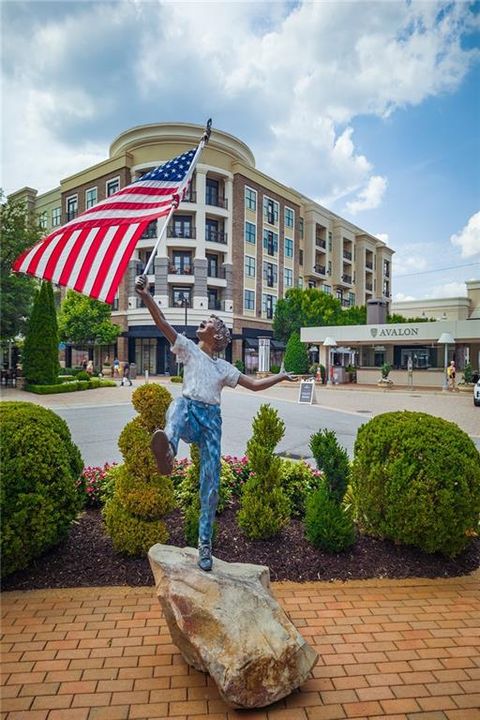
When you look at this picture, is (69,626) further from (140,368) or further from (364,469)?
(140,368)

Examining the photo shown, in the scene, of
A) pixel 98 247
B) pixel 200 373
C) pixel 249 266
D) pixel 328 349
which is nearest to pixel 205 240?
pixel 249 266

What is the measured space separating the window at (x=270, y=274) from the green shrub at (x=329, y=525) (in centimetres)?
4153

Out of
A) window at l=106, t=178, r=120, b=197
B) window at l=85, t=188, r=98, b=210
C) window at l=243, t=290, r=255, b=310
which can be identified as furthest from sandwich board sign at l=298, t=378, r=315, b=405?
window at l=85, t=188, r=98, b=210

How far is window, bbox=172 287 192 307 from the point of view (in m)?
39.4

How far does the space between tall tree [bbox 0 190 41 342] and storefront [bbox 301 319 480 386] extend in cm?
1967

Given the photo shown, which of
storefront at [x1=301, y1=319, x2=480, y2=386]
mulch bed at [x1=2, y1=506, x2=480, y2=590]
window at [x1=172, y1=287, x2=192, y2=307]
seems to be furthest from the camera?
window at [x1=172, y1=287, x2=192, y2=307]

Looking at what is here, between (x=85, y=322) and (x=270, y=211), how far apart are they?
21.7 meters

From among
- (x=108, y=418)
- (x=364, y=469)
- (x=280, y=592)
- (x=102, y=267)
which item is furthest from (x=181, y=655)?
(x=108, y=418)

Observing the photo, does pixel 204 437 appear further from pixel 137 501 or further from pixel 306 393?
pixel 306 393

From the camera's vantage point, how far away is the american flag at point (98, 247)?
412cm

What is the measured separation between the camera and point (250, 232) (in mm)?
43281

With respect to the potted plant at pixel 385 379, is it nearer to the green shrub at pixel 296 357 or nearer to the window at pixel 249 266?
the green shrub at pixel 296 357

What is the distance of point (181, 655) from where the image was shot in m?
3.12

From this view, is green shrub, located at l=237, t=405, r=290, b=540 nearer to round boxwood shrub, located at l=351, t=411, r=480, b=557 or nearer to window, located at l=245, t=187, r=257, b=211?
round boxwood shrub, located at l=351, t=411, r=480, b=557
